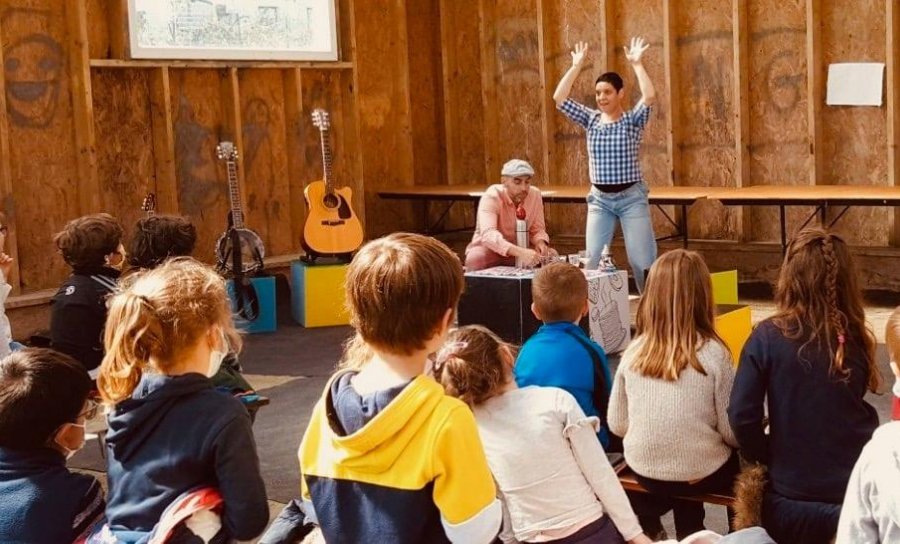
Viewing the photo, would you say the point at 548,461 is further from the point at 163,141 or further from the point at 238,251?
the point at 163,141

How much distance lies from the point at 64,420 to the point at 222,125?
6.47 metres

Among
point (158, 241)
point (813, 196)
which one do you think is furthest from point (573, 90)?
point (158, 241)

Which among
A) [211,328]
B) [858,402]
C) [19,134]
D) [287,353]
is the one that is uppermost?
[19,134]

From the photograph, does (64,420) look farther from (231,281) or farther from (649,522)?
(231,281)

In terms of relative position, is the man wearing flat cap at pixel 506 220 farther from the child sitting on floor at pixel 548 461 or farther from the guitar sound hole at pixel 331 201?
the child sitting on floor at pixel 548 461

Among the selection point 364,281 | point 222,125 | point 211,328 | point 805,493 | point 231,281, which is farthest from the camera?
point 222,125

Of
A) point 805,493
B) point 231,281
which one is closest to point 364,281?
point 805,493

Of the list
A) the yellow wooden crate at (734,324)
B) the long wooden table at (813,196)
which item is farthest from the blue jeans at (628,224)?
the yellow wooden crate at (734,324)

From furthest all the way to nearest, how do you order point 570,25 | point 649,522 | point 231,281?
point 570,25 < point 231,281 < point 649,522

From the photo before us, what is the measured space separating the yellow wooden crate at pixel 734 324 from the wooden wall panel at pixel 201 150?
424 centimetres

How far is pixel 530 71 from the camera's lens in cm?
970

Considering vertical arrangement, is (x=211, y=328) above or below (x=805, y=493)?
above

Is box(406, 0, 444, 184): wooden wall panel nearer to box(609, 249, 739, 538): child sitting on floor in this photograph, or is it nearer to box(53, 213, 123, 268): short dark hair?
box(53, 213, 123, 268): short dark hair

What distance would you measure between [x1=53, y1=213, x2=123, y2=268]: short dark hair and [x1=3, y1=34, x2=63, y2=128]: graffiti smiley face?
12.1 feet
